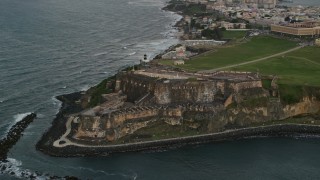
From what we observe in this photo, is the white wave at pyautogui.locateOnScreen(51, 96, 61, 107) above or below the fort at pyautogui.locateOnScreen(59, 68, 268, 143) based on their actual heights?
below

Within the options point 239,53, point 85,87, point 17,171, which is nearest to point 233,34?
Result: point 239,53

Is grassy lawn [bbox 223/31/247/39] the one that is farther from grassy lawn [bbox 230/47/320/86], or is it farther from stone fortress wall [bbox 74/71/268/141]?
stone fortress wall [bbox 74/71/268/141]

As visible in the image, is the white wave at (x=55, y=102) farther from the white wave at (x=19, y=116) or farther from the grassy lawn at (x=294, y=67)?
the grassy lawn at (x=294, y=67)

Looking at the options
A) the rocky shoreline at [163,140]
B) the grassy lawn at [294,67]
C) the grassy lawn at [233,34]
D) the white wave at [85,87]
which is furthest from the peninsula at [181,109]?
the grassy lawn at [233,34]

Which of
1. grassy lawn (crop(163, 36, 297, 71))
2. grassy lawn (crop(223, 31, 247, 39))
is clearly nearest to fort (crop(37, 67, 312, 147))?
grassy lawn (crop(163, 36, 297, 71))

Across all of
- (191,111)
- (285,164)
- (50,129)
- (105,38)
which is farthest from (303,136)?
(105,38)

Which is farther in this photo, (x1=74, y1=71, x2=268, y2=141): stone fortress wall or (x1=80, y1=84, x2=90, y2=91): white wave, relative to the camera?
(x1=80, y1=84, x2=90, y2=91): white wave

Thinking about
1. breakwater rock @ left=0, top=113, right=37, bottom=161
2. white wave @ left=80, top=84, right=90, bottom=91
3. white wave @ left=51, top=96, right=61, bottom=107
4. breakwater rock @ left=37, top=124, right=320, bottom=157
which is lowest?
breakwater rock @ left=37, top=124, right=320, bottom=157

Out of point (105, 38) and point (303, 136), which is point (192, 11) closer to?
point (105, 38)
